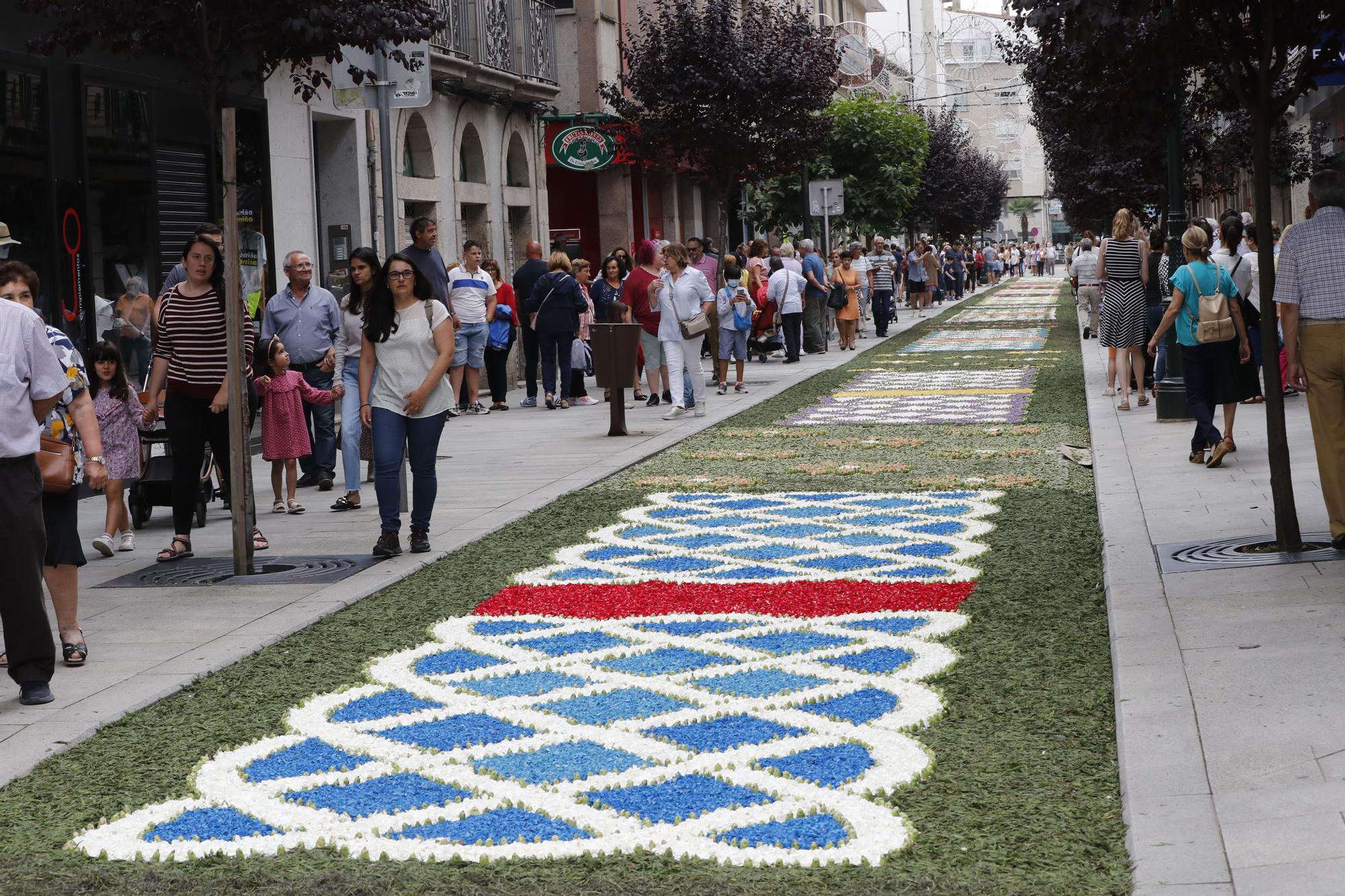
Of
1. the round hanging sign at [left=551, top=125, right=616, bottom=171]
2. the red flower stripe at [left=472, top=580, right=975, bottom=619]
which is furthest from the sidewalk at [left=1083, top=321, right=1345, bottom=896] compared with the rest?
the round hanging sign at [left=551, top=125, right=616, bottom=171]

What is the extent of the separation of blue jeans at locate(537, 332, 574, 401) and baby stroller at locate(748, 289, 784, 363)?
685cm

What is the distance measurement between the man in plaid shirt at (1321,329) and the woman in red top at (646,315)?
12.1 metres

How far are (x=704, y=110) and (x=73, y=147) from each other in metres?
16.5

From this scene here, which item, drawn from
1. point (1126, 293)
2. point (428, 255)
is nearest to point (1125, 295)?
point (1126, 293)

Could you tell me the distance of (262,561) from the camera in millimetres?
9852

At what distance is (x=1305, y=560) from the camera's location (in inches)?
320

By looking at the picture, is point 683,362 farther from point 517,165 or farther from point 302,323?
point 517,165

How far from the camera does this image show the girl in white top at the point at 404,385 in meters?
9.99

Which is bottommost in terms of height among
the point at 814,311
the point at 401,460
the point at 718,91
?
the point at 401,460

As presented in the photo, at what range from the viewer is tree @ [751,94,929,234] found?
4319 centimetres

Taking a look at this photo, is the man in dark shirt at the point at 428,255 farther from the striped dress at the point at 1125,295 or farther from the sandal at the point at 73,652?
the striped dress at the point at 1125,295

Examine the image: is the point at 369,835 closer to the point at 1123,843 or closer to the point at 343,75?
the point at 1123,843

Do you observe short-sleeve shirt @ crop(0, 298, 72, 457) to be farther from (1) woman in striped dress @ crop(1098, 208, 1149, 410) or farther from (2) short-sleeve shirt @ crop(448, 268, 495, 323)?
(2) short-sleeve shirt @ crop(448, 268, 495, 323)

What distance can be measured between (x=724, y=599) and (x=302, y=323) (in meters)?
5.48
